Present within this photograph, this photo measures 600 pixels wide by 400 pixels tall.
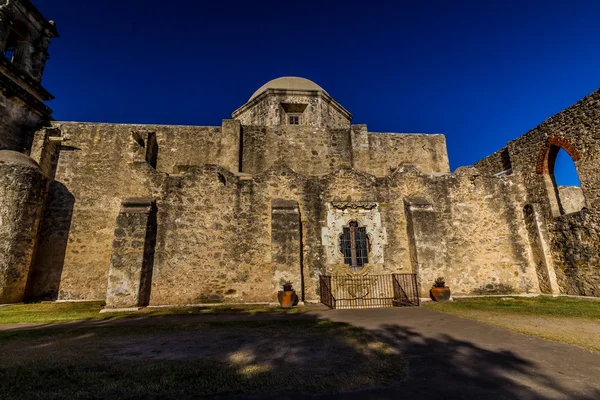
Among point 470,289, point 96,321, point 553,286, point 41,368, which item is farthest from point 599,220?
point 96,321

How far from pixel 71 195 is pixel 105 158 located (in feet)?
6.79

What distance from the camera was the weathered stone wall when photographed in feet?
31.7

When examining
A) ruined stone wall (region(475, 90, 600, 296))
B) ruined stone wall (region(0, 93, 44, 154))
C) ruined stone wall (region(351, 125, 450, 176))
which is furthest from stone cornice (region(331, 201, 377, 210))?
ruined stone wall (region(0, 93, 44, 154))

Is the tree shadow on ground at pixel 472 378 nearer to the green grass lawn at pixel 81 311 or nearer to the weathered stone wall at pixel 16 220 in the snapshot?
the green grass lawn at pixel 81 311

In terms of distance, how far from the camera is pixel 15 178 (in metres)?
10.2

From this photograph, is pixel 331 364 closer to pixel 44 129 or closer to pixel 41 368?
pixel 41 368

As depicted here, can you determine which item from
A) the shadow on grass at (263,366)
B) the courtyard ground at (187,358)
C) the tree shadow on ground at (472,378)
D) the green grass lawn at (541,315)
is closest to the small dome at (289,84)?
the green grass lawn at (541,315)

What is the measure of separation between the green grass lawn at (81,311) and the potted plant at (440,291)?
4.30 m

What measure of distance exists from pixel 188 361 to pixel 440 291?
8.18m

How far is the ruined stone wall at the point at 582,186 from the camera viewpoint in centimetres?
941

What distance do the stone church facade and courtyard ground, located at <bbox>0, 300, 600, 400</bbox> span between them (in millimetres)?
3568

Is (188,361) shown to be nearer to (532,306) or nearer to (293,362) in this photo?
(293,362)

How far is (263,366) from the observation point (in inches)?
142

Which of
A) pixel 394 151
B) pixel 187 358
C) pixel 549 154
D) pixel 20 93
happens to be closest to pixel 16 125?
pixel 20 93
